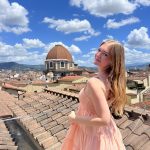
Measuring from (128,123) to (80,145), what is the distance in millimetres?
1680

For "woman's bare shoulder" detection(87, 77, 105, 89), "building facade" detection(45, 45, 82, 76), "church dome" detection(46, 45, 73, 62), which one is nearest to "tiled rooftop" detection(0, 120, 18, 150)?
"woman's bare shoulder" detection(87, 77, 105, 89)

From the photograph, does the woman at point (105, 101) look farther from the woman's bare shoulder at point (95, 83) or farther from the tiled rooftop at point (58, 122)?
the tiled rooftop at point (58, 122)

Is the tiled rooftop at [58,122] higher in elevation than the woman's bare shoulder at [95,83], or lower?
lower

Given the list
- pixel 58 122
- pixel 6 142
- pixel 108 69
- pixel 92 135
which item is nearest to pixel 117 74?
pixel 108 69

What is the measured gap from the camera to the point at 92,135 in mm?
2623

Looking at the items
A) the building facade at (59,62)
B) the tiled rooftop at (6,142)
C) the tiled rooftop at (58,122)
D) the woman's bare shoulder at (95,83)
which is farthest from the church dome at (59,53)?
the woman's bare shoulder at (95,83)

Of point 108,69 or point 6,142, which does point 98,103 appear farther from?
point 6,142

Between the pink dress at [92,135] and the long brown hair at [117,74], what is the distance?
0.59ft

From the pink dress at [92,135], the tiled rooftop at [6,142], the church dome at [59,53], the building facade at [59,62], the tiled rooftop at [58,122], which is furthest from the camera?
the church dome at [59,53]

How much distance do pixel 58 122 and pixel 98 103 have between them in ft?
10.5

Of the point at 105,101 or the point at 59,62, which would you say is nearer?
the point at 105,101

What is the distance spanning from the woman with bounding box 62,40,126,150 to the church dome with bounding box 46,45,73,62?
3247 inches

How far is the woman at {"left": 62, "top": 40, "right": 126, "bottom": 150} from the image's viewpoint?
252cm

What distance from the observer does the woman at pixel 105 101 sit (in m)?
2.52
